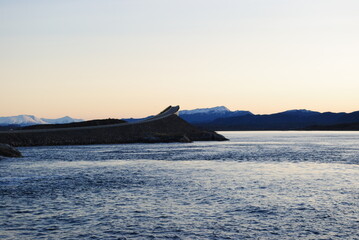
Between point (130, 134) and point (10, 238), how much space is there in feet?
434

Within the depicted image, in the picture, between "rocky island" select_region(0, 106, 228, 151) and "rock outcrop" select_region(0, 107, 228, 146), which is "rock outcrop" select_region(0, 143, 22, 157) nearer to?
"rock outcrop" select_region(0, 107, 228, 146)

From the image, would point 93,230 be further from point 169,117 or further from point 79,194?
point 169,117

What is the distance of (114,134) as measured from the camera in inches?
5837

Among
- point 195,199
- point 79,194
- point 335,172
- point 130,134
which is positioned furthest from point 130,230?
point 130,134

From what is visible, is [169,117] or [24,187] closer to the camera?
[24,187]

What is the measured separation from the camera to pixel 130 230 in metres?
20.7

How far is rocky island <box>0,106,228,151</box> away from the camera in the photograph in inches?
4906

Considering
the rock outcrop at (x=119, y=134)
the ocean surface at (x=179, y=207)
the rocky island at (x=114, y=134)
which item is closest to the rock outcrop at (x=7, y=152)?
the ocean surface at (x=179, y=207)

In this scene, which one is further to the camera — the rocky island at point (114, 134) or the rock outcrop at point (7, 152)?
the rocky island at point (114, 134)

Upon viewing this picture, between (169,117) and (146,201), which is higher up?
(169,117)

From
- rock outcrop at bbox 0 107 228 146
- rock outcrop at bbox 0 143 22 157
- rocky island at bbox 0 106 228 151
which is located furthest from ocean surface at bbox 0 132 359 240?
rock outcrop at bbox 0 107 228 146

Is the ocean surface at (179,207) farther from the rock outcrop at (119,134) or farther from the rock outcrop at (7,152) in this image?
the rock outcrop at (119,134)

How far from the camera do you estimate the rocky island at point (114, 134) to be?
124625 millimetres

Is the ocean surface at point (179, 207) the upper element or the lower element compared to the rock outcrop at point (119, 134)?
lower
